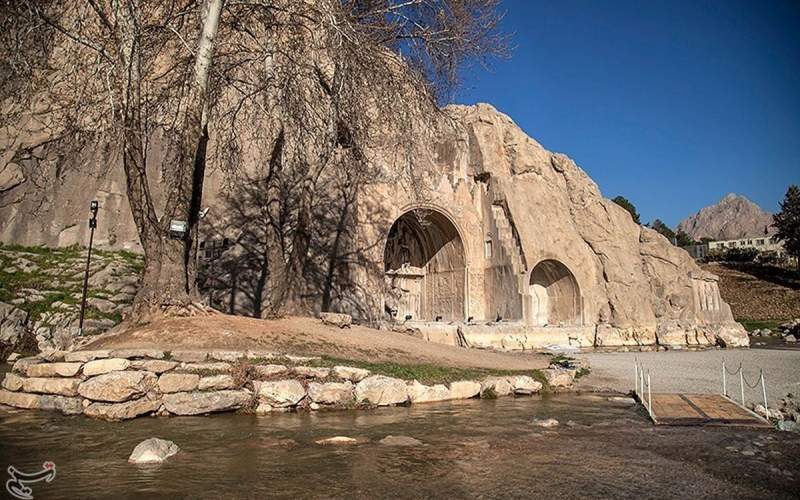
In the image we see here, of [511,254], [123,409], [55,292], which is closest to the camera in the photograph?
[123,409]

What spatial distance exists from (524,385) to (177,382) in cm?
615

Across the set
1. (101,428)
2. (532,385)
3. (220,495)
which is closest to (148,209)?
(101,428)

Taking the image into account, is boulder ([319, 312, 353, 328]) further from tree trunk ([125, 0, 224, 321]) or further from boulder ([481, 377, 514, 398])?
boulder ([481, 377, 514, 398])

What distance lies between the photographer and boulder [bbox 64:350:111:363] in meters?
7.29

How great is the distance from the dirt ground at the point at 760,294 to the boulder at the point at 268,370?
4678 centimetres

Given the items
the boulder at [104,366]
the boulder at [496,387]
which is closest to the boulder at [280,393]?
the boulder at [104,366]

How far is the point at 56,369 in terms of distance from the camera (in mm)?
7254

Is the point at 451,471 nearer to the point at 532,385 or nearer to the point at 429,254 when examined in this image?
the point at 532,385

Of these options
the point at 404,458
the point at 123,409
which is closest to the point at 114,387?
the point at 123,409

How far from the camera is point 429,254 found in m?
28.4

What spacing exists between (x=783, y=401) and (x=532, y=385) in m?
4.04

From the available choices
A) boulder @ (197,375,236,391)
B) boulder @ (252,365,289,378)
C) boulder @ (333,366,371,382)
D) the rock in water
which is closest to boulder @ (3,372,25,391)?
boulder @ (197,375,236,391)

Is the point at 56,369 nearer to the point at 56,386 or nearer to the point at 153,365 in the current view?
the point at 56,386

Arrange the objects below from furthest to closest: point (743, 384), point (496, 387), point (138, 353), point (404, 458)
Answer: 1. point (743, 384)
2. point (496, 387)
3. point (138, 353)
4. point (404, 458)
